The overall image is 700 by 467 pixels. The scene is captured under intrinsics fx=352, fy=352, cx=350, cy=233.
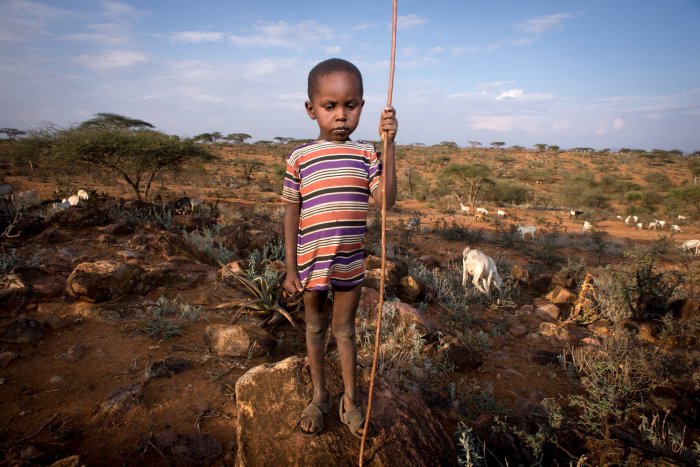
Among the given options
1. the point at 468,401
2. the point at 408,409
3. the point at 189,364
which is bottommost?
the point at 468,401

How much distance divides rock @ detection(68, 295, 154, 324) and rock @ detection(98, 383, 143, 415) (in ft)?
3.45

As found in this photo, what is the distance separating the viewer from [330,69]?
157 cm

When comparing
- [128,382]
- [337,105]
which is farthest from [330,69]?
[128,382]

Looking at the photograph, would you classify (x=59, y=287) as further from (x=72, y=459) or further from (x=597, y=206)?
(x=597, y=206)

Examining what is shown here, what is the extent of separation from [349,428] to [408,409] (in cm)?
38

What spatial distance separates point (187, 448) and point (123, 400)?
60cm

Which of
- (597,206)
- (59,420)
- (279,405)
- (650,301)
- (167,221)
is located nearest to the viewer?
(279,405)

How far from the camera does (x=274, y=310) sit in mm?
3564

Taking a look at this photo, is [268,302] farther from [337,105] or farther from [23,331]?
[337,105]

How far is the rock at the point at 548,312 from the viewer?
5.07 metres

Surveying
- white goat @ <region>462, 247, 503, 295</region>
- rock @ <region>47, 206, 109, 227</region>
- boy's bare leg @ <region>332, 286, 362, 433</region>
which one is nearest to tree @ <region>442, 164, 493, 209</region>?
white goat @ <region>462, 247, 503, 295</region>

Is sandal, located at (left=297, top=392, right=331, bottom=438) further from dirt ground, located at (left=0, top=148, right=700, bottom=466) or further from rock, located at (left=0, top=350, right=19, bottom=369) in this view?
rock, located at (left=0, top=350, right=19, bottom=369)

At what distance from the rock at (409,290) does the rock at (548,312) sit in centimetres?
181

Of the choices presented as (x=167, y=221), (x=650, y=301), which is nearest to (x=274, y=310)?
(x=167, y=221)
